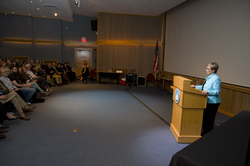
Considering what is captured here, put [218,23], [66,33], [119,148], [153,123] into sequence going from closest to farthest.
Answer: [119,148] < [153,123] < [218,23] < [66,33]

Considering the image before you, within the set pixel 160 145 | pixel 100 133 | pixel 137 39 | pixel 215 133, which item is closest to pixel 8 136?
pixel 100 133

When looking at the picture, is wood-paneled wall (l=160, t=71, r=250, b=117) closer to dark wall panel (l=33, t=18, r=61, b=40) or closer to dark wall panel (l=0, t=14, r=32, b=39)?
dark wall panel (l=33, t=18, r=61, b=40)

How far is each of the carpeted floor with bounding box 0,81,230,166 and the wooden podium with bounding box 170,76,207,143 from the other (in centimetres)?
23

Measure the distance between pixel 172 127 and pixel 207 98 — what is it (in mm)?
972

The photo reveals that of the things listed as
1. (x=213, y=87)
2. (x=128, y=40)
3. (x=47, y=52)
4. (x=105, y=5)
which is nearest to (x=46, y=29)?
(x=47, y=52)

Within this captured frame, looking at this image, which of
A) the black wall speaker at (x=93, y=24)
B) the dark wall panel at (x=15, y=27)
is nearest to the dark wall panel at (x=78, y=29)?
the black wall speaker at (x=93, y=24)

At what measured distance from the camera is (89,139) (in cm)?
319

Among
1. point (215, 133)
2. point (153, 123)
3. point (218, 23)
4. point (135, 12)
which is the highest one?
point (135, 12)

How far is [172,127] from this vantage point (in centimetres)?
357

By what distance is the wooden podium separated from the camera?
295cm

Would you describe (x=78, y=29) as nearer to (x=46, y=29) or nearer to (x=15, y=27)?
(x=46, y=29)

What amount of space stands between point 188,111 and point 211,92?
510 millimetres

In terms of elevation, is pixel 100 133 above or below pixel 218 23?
below

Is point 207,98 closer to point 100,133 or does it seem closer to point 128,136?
point 128,136
